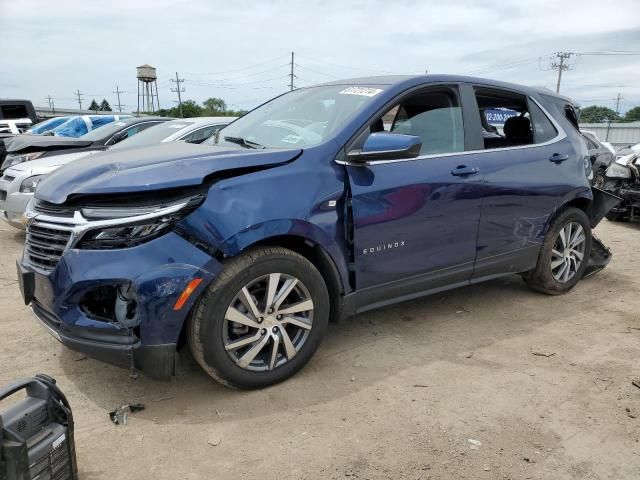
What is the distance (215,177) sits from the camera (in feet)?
9.13

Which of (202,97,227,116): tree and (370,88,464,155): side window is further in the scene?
(202,97,227,116): tree

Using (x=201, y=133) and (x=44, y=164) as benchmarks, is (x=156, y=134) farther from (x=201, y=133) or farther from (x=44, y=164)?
(x=44, y=164)

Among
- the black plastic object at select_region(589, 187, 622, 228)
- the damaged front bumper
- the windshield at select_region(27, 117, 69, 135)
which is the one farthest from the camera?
the windshield at select_region(27, 117, 69, 135)

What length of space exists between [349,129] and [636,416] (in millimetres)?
2250

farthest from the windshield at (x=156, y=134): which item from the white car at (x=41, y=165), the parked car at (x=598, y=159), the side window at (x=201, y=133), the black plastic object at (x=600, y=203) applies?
the parked car at (x=598, y=159)

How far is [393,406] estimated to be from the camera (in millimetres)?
2912

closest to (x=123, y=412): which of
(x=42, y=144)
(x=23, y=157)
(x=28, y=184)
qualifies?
(x=28, y=184)

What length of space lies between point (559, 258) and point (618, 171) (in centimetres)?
438

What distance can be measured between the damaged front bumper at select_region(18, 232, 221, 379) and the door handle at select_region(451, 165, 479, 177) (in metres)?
1.82

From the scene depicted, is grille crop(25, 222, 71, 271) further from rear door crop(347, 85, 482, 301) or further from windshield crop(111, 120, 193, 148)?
windshield crop(111, 120, 193, 148)

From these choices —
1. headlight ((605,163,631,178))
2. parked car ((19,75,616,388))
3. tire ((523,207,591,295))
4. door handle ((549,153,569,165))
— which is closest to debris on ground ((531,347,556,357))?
parked car ((19,75,616,388))

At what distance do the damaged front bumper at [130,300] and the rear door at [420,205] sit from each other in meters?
1.02

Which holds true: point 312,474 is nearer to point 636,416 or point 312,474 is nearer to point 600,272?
point 636,416

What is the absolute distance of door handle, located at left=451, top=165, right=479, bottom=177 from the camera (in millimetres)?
3639
